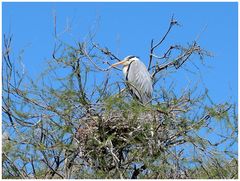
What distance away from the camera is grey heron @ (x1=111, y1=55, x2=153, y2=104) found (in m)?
5.89

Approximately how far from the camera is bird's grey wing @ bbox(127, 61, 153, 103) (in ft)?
19.5

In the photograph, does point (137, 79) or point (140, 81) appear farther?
point (137, 79)

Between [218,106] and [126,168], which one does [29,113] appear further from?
[218,106]

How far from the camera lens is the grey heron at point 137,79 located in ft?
19.3

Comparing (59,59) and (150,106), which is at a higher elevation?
(59,59)

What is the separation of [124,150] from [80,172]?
0.35 metres

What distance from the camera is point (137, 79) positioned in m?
6.46

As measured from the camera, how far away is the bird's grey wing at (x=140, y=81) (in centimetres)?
593

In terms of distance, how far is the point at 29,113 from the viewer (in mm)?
4711

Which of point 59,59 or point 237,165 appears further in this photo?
point 59,59

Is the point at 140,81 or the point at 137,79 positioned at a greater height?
the point at 137,79

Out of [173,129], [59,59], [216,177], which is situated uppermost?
[59,59]

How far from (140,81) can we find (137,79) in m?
0.18

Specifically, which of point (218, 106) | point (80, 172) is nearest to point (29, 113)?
point (80, 172)
